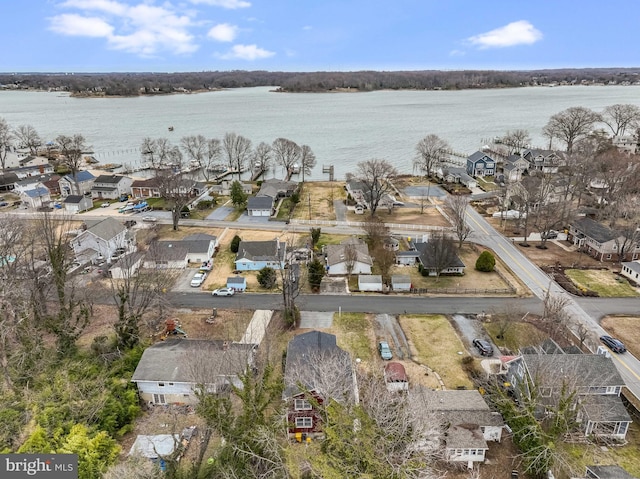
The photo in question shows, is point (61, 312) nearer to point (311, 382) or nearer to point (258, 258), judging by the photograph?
point (311, 382)

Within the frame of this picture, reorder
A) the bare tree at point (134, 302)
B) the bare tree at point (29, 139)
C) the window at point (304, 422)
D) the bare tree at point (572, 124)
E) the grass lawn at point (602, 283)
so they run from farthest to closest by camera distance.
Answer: the bare tree at point (29, 139) < the bare tree at point (572, 124) < the grass lawn at point (602, 283) < the bare tree at point (134, 302) < the window at point (304, 422)

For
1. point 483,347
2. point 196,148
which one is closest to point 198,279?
point 483,347

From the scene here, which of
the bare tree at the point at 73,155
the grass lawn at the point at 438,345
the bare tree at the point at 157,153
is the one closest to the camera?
the grass lawn at the point at 438,345

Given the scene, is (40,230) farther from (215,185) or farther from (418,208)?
(418,208)

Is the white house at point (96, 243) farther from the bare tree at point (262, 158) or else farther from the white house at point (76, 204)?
the bare tree at point (262, 158)

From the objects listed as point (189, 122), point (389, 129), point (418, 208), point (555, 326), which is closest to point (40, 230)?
point (555, 326)

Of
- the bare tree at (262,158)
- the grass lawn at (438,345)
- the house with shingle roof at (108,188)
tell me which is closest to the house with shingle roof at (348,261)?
the grass lawn at (438,345)
